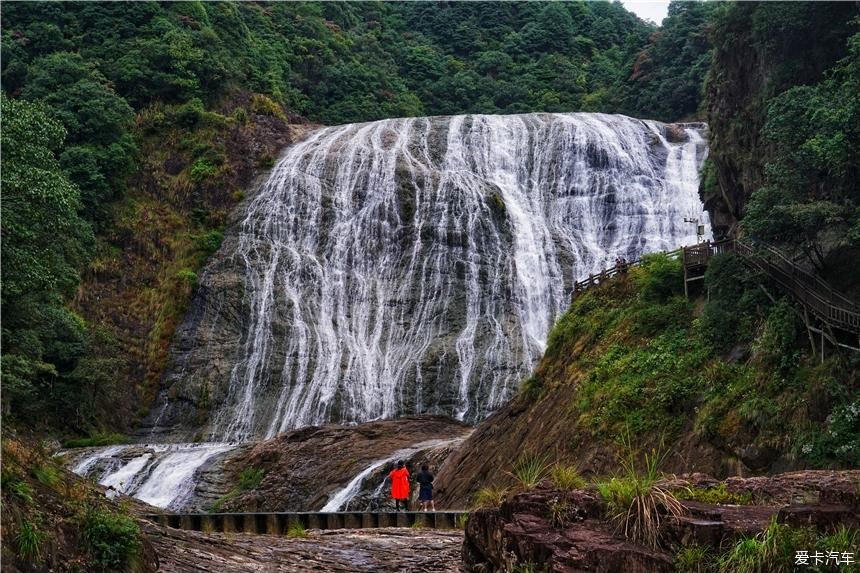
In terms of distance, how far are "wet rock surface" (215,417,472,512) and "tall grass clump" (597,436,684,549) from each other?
676 inches

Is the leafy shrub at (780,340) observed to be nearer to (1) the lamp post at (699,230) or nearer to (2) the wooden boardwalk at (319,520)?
(1) the lamp post at (699,230)

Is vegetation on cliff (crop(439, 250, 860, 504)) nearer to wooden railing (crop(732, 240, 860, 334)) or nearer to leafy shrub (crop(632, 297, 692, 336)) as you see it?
leafy shrub (crop(632, 297, 692, 336))

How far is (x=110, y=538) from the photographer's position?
12211 millimetres

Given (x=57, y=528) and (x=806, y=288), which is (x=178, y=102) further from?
(x=57, y=528)

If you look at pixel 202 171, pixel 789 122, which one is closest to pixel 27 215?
pixel 789 122

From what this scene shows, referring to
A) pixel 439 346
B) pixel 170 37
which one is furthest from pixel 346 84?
pixel 439 346

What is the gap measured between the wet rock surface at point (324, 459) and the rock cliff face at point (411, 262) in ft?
17.7

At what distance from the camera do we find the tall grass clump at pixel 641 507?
35.2 ft

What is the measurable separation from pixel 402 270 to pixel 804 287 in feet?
85.9

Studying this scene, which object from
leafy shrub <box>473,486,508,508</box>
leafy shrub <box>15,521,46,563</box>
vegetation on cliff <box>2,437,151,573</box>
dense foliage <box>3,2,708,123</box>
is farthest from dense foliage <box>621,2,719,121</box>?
leafy shrub <box>15,521,46,563</box>

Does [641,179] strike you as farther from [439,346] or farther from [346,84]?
[346,84]

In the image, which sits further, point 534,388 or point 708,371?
point 534,388

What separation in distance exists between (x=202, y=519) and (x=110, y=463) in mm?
12240

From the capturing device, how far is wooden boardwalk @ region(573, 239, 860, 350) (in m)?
20.0
